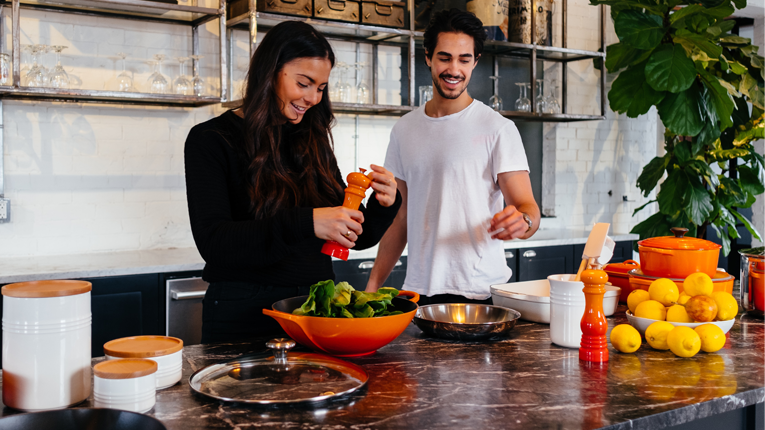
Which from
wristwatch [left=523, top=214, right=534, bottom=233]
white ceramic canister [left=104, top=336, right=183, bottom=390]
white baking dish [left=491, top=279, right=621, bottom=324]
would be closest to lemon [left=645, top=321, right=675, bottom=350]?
white baking dish [left=491, top=279, right=621, bottom=324]

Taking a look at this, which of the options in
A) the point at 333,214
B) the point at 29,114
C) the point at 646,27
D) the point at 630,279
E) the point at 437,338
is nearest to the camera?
the point at 333,214

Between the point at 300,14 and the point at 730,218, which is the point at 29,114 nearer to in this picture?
the point at 300,14

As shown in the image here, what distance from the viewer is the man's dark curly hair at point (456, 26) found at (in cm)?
243

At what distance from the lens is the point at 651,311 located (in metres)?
1.71

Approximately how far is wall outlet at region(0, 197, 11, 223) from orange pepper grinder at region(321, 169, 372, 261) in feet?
8.29

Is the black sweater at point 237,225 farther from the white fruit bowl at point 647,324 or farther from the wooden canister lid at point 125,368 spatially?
the white fruit bowl at point 647,324

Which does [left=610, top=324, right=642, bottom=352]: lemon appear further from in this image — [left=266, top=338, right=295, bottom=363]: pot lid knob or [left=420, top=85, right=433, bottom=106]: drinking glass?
[left=420, top=85, right=433, bottom=106]: drinking glass

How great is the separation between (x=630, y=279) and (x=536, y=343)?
56 cm

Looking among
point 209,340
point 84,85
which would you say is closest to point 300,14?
point 84,85

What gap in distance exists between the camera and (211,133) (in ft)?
5.84

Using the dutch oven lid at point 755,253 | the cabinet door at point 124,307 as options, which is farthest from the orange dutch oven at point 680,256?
the cabinet door at point 124,307

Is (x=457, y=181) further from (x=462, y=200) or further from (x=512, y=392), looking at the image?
(x=512, y=392)

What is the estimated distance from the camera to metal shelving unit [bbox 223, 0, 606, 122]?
3758 mm

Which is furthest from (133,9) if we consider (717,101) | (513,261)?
(717,101)
